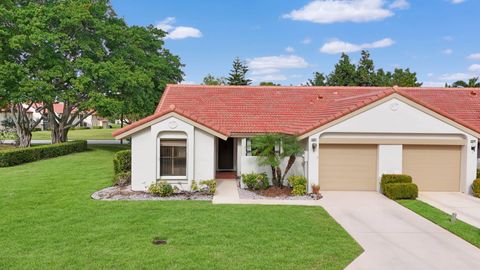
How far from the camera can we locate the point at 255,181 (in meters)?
16.6

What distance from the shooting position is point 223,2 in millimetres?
25109

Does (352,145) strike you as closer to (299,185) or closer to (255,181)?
(299,185)

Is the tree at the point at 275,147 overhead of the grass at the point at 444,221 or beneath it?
overhead

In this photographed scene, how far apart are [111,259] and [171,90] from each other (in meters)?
16.7

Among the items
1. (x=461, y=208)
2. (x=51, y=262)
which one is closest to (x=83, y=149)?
(x=51, y=262)

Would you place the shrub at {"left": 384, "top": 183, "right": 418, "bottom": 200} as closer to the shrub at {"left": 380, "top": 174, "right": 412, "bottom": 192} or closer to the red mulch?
the shrub at {"left": 380, "top": 174, "right": 412, "bottom": 192}

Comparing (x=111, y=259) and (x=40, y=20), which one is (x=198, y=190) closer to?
(x=111, y=259)

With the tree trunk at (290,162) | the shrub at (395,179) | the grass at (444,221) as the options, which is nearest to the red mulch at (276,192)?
the tree trunk at (290,162)

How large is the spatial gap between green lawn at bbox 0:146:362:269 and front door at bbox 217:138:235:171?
26.1 ft

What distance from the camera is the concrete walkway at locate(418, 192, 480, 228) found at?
1262 cm

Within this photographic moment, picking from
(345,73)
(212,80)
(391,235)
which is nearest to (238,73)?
(212,80)

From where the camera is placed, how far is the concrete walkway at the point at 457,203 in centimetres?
1262

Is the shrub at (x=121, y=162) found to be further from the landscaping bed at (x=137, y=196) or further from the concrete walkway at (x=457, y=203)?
the concrete walkway at (x=457, y=203)

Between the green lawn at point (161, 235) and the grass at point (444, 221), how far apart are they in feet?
11.5
